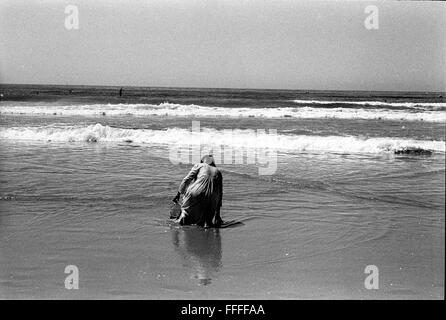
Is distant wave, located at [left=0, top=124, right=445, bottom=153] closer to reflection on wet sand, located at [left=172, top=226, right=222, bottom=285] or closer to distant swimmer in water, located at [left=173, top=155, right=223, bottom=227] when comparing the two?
distant swimmer in water, located at [left=173, top=155, right=223, bottom=227]

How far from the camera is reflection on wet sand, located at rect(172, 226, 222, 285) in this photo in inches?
179

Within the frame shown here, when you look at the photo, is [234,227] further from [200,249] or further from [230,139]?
[230,139]

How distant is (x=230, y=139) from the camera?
52.8 feet

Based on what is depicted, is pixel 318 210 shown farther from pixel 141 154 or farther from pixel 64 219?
pixel 141 154

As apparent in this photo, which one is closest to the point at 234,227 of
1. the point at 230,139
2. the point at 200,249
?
the point at 200,249

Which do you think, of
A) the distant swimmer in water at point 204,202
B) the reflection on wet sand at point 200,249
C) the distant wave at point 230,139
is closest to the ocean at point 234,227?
the reflection on wet sand at point 200,249

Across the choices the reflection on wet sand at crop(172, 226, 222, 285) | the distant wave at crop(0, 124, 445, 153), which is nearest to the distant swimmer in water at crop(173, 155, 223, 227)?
the reflection on wet sand at crop(172, 226, 222, 285)

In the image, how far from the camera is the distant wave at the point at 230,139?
13.9 metres

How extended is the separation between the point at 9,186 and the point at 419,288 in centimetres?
676

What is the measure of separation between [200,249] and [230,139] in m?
11.0

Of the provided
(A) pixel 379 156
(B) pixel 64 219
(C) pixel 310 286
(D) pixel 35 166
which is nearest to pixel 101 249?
(B) pixel 64 219

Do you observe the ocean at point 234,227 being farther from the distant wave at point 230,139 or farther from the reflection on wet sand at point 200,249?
the distant wave at point 230,139

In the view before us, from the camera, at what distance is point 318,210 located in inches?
273

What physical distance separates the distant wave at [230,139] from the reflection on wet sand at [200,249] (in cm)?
838
